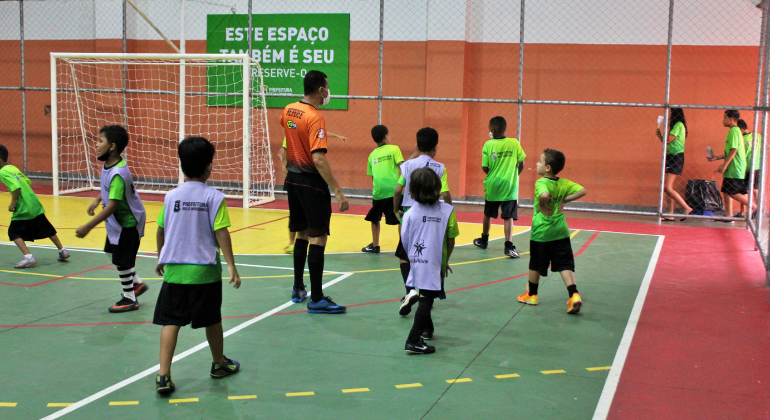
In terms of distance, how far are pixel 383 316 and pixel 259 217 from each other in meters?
6.47

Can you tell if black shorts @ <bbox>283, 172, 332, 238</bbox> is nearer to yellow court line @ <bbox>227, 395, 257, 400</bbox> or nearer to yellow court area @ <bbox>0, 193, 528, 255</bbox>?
yellow court line @ <bbox>227, 395, 257, 400</bbox>

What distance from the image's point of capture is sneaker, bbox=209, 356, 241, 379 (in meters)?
4.66

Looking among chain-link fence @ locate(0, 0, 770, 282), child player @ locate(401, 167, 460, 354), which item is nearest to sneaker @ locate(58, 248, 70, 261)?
child player @ locate(401, 167, 460, 354)

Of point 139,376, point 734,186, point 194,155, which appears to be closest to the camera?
point 194,155

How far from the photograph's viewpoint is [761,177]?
31.4ft

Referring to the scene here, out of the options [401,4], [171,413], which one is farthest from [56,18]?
[171,413]

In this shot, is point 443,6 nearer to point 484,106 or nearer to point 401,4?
point 401,4

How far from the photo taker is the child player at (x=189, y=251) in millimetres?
4320

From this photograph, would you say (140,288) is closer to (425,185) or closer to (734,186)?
(425,185)

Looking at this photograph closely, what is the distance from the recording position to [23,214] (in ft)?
26.0

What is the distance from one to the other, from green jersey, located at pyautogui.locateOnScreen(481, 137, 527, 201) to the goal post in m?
7.42

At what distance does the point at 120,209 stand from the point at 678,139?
412 inches

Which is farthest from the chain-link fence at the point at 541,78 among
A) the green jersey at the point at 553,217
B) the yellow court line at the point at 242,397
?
the yellow court line at the point at 242,397

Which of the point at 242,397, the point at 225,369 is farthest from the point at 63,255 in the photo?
the point at 242,397
